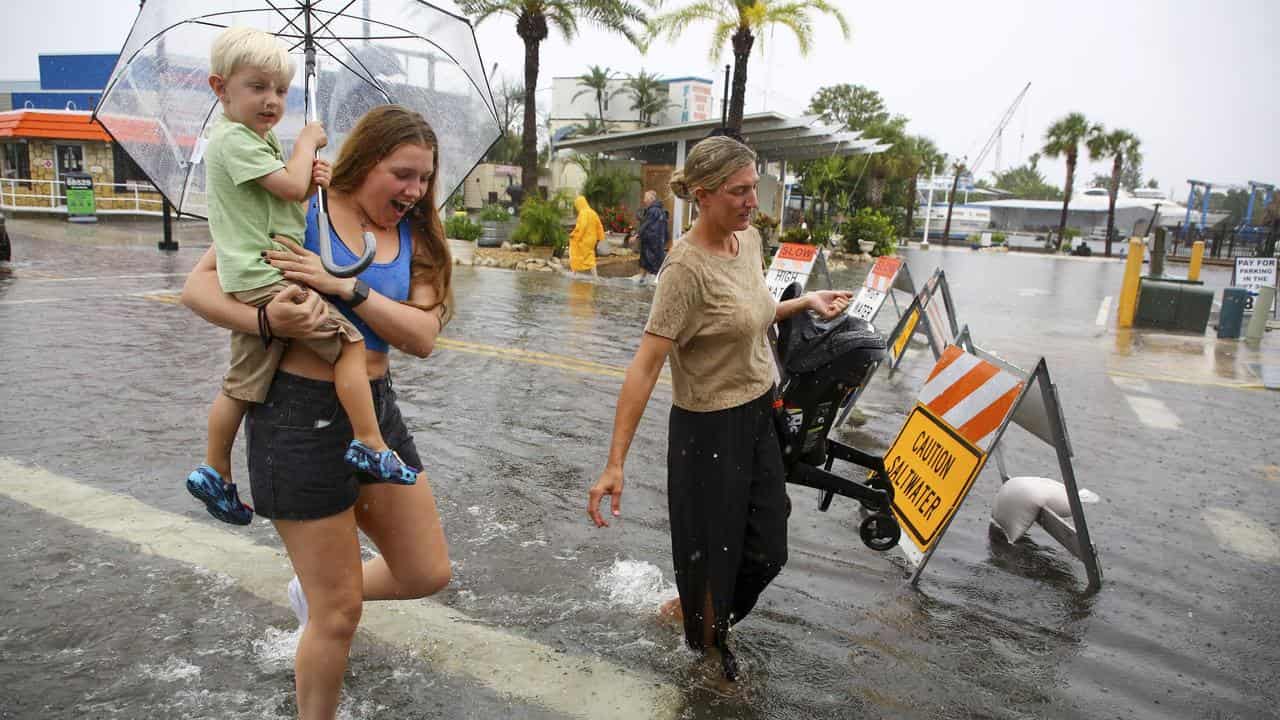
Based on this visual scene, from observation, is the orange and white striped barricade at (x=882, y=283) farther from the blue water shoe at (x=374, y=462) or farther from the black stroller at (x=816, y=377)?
the blue water shoe at (x=374, y=462)

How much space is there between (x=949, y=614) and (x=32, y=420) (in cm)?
568

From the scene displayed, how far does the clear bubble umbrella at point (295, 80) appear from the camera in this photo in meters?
3.29

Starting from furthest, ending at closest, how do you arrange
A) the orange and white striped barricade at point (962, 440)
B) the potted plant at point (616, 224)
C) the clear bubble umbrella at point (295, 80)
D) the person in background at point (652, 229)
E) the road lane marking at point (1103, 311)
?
the potted plant at point (616, 224) < the person in background at point (652, 229) < the road lane marking at point (1103, 311) < the orange and white striped barricade at point (962, 440) < the clear bubble umbrella at point (295, 80)

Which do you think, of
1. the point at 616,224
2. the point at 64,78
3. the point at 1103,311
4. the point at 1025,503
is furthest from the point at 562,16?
the point at 64,78

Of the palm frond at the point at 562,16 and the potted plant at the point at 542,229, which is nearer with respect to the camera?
the potted plant at the point at 542,229

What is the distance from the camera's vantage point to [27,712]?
2.71 m

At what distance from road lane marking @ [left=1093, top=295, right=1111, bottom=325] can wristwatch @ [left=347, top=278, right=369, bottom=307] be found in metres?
15.0

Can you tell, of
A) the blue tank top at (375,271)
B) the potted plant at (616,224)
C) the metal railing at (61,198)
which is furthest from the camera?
the metal railing at (61,198)

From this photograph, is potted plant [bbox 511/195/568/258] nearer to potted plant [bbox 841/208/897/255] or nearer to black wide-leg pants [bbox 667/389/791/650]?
potted plant [bbox 841/208/897/255]

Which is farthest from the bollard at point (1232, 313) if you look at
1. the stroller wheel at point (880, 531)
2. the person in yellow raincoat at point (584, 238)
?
the stroller wheel at point (880, 531)

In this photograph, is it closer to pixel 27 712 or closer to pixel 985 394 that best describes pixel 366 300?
pixel 27 712

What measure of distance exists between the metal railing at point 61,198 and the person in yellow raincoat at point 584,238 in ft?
60.4

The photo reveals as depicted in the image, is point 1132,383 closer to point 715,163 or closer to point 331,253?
point 715,163

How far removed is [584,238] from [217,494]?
16058mm
